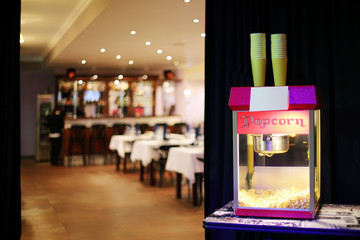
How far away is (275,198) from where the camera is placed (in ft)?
9.20

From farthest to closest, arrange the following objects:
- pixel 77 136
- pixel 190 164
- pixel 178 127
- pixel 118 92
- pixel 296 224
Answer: pixel 118 92 < pixel 178 127 < pixel 77 136 < pixel 190 164 < pixel 296 224

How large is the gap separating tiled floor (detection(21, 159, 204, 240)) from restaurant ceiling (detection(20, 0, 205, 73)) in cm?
290

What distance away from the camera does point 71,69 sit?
14.2 metres

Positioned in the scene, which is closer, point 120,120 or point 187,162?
point 187,162

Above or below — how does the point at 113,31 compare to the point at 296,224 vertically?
above

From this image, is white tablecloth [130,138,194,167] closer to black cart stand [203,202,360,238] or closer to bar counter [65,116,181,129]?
bar counter [65,116,181,129]

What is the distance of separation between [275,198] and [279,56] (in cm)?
90

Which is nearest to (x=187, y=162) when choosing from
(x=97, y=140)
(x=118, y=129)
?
(x=118, y=129)

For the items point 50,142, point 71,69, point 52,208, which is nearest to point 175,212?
point 52,208

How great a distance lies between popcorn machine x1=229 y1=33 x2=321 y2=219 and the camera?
2.71 m

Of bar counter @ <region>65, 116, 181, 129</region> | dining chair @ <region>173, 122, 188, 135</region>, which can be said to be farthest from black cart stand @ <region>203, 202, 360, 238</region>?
dining chair @ <region>173, 122, 188, 135</region>
